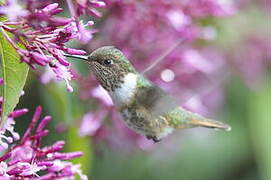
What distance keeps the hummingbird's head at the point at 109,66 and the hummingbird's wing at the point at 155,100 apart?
121 mm

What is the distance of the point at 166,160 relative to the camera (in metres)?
3.70

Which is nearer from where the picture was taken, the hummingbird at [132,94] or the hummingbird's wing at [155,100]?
the hummingbird at [132,94]

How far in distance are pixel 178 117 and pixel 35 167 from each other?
83 centimetres

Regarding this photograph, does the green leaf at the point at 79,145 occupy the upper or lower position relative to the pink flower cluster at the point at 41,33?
lower

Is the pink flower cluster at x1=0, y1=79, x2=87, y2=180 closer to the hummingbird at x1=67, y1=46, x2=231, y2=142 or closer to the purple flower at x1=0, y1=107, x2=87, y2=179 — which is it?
the purple flower at x1=0, y1=107, x2=87, y2=179

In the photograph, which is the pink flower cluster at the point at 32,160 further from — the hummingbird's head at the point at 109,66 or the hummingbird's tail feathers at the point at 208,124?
the hummingbird's tail feathers at the point at 208,124

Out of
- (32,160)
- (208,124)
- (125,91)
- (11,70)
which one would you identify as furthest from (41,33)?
Answer: (208,124)

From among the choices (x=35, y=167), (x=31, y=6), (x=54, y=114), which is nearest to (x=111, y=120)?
(x=54, y=114)

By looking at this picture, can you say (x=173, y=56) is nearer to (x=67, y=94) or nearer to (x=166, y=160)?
(x=67, y=94)

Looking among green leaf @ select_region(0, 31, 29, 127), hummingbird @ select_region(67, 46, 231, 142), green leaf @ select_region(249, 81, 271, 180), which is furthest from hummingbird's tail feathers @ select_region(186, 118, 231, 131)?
green leaf @ select_region(249, 81, 271, 180)

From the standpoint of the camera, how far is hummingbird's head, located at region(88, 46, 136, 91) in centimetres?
201

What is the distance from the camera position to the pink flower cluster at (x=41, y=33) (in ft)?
5.09

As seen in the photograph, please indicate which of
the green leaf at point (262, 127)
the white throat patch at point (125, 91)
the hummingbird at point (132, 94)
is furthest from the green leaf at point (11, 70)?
the green leaf at point (262, 127)

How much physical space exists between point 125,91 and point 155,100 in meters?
0.11
